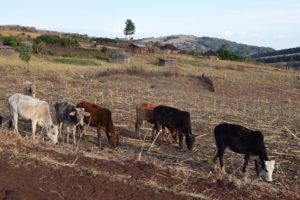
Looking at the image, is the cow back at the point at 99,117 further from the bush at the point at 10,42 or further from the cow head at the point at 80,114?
the bush at the point at 10,42

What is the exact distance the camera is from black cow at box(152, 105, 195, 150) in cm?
1202

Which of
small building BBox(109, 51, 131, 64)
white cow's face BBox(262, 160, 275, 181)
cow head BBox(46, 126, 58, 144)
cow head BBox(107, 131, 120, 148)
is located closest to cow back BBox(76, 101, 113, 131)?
cow head BBox(107, 131, 120, 148)

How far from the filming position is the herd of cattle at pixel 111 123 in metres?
9.83

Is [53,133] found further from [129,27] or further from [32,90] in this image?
[129,27]

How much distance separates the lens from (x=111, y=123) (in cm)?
1179

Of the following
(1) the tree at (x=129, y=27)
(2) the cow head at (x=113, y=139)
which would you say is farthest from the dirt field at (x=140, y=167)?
(1) the tree at (x=129, y=27)

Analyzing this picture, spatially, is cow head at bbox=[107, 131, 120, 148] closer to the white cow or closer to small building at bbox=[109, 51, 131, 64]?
the white cow

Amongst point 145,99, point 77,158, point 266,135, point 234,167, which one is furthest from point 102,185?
point 145,99

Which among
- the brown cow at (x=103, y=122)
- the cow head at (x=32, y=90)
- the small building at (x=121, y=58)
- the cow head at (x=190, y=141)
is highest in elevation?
the small building at (x=121, y=58)

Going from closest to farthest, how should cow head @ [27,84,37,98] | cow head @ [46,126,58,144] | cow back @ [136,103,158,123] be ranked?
cow head @ [46,126,58,144] → cow back @ [136,103,158,123] → cow head @ [27,84,37,98]

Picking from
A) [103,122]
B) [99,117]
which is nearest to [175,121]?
[103,122]

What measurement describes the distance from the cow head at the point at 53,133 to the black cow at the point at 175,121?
3743 mm

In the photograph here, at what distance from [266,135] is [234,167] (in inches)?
196

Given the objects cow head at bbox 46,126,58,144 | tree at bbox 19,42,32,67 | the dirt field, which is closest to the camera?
the dirt field
